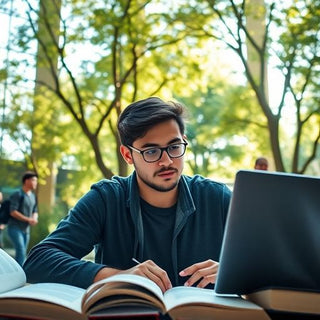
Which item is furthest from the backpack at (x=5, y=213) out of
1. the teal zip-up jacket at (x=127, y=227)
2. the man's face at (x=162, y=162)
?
the man's face at (x=162, y=162)

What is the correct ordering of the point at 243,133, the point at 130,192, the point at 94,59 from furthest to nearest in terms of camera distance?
1. the point at 243,133
2. the point at 94,59
3. the point at 130,192

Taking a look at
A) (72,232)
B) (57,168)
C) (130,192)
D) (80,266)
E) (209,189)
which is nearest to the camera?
(80,266)

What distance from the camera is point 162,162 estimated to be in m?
1.63

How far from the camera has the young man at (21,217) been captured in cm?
673

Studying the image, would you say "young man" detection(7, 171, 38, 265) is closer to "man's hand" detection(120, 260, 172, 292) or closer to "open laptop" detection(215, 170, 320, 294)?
"man's hand" detection(120, 260, 172, 292)

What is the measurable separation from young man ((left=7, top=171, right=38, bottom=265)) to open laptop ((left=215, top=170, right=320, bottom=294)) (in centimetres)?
598

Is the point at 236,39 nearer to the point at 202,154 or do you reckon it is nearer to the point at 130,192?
the point at 130,192

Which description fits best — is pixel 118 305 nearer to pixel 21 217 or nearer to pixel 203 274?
pixel 203 274

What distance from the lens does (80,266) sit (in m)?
1.34

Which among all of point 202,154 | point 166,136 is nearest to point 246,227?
point 166,136

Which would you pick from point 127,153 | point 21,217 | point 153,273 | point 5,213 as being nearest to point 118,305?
point 153,273

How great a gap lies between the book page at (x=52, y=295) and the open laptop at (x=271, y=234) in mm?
308

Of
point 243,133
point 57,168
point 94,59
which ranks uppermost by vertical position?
point 94,59

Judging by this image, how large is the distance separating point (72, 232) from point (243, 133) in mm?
9756
